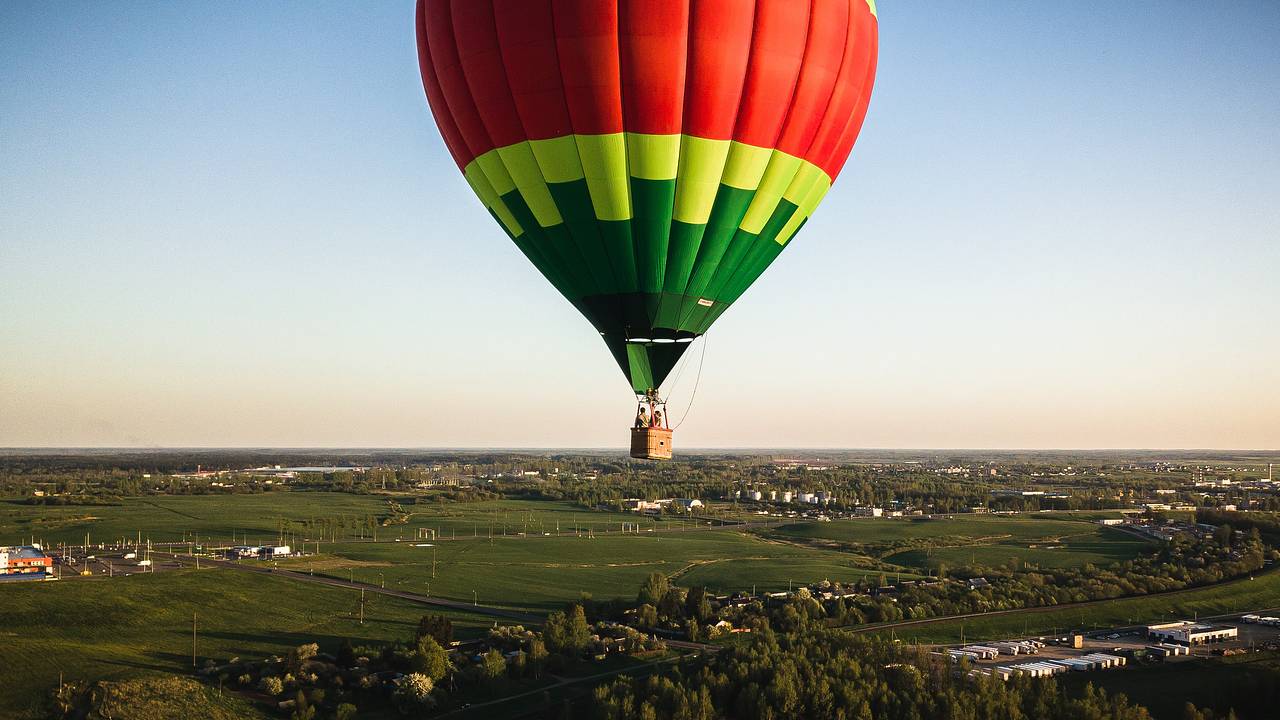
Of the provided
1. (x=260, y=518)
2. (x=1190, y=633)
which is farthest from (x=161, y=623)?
(x=260, y=518)

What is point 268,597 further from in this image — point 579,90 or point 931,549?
point 931,549

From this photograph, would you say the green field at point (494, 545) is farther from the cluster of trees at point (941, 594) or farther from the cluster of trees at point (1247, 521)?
the cluster of trees at point (1247, 521)

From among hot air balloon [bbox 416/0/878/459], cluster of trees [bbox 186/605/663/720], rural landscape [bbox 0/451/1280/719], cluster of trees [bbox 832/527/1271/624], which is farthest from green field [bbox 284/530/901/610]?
hot air balloon [bbox 416/0/878/459]

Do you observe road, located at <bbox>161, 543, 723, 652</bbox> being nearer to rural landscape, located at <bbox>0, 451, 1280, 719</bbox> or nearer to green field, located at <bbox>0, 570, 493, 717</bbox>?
rural landscape, located at <bbox>0, 451, 1280, 719</bbox>

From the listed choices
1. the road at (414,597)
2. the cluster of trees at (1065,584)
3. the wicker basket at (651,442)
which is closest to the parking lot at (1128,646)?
the cluster of trees at (1065,584)

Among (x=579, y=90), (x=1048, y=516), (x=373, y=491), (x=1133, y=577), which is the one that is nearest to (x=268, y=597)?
(x=579, y=90)

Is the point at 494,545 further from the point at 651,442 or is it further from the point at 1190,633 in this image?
the point at 651,442
